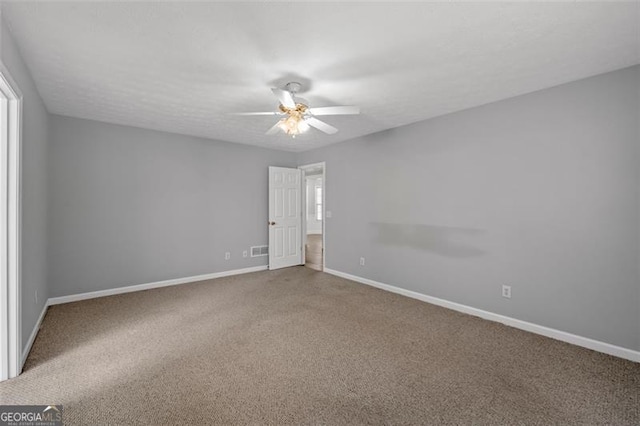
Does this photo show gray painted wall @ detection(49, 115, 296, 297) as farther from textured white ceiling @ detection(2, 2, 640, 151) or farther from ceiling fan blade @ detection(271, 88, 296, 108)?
ceiling fan blade @ detection(271, 88, 296, 108)

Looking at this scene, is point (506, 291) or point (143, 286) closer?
point (506, 291)

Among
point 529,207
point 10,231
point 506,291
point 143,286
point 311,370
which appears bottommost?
point 311,370

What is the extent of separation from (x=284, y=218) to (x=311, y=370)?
3911 millimetres

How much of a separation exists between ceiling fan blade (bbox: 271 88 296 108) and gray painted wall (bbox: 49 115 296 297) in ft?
9.52

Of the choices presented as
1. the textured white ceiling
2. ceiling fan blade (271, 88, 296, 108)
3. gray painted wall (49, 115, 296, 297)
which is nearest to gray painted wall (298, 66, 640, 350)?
the textured white ceiling

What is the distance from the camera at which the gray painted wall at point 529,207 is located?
2533mm

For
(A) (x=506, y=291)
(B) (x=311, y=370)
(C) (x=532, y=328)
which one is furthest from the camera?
(A) (x=506, y=291)

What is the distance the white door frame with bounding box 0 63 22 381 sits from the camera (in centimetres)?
206

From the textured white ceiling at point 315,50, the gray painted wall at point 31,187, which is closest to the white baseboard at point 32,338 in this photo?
the gray painted wall at point 31,187

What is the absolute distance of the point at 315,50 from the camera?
2.20 meters

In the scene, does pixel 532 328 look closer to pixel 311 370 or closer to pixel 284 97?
pixel 311 370

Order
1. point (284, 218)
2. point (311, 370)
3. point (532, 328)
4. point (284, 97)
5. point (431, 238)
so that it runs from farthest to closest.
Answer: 1. point (284, 218)
2. point (431, 238)
3. point (532, 328)
4. point (284, 97)
5. point (311, 370)

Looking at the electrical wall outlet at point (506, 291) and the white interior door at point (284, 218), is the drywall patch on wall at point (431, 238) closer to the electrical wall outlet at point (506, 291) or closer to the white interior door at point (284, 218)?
the electrical wall outlet at point (506, 291)

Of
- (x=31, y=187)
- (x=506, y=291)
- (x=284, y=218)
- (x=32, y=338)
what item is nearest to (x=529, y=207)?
(x=506, y=291)
